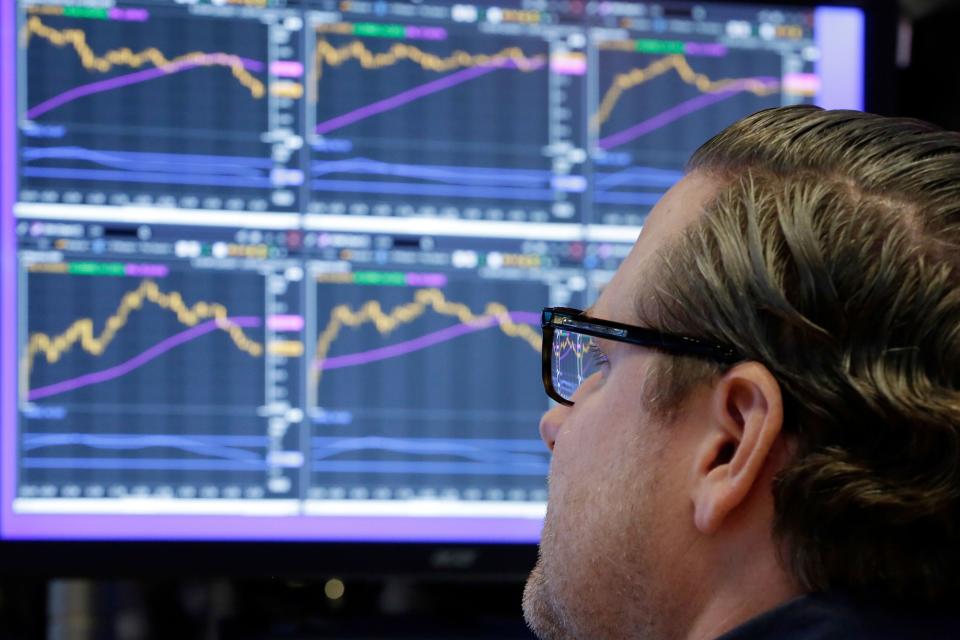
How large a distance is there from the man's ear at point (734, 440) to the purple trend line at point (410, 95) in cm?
49

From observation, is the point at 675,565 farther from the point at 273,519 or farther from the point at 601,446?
the point at 273,519

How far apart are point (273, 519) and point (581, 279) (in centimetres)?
33

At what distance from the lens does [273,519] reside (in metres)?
0.95

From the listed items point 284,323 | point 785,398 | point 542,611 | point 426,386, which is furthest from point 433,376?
point 785,398

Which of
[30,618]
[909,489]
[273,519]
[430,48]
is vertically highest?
[430,48]

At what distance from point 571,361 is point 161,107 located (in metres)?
0.45

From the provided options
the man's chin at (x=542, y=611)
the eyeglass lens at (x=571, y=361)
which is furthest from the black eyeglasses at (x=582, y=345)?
the man's chin at (x=542, y=611)

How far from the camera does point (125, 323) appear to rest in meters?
0.94

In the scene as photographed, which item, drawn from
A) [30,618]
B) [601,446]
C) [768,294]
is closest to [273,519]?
[30,618]

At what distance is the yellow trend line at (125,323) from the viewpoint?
0.93 m

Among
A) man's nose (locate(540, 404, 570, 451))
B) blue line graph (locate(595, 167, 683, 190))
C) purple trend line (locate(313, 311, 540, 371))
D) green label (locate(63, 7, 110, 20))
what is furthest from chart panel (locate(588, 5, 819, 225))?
green label (locate(63, 7, 110, 20))

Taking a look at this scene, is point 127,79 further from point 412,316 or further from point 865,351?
point 865,351

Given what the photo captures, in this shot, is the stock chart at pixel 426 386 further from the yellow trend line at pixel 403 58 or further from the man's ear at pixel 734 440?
the man's ear at pixel 734 440

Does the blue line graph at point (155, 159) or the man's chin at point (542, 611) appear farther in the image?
the blue line graph at point (155, 159)
